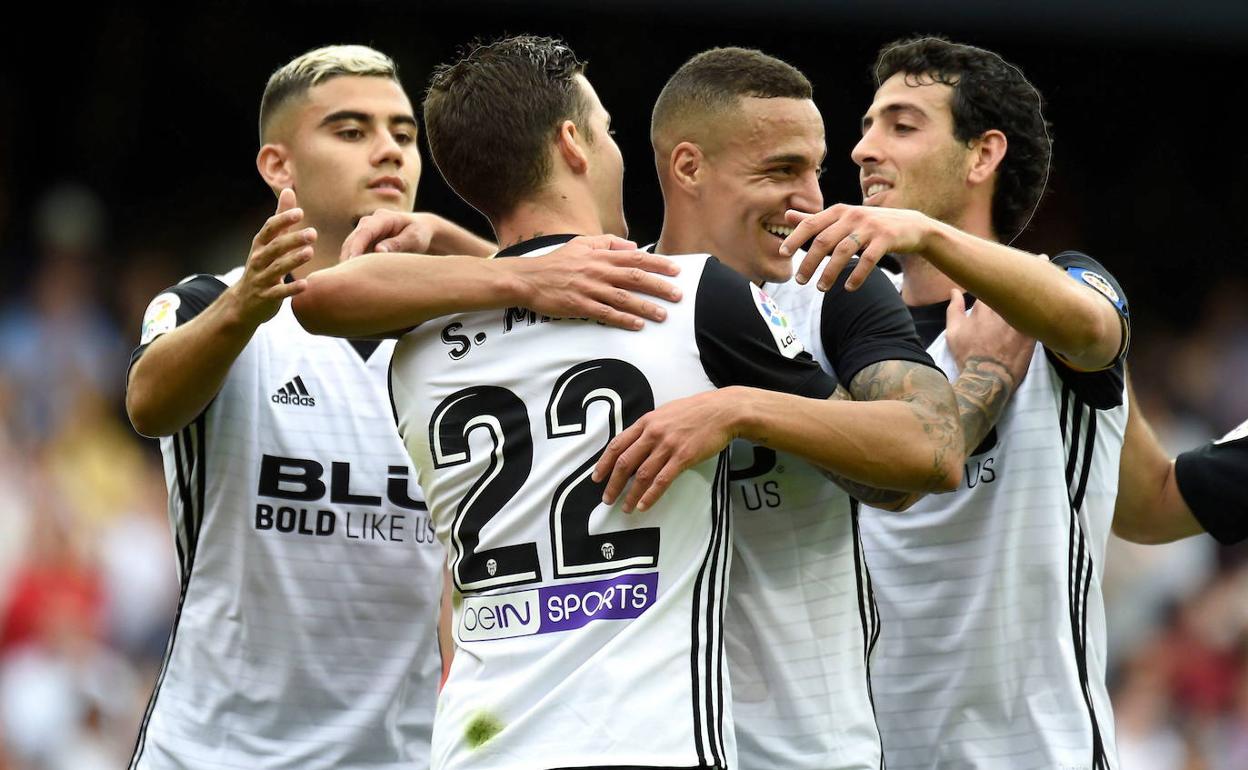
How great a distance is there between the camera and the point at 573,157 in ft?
12.7

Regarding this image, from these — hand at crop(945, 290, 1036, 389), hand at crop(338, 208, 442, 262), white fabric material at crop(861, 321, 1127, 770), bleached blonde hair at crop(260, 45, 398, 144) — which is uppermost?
bleached blonde hair at crop(260, 45, 398, 144)

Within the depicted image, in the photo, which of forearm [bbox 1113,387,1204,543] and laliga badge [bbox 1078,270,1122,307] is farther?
forearm [bbox 1113,387,1204,543]

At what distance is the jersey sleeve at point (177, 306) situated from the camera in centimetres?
456

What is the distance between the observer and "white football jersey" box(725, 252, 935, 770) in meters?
3.96

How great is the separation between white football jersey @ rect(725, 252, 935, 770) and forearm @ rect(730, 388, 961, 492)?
384 mm

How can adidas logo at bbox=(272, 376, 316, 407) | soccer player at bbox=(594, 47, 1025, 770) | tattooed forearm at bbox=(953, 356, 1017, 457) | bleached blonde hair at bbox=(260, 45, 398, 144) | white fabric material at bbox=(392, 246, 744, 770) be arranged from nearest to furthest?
white fabric material at bbox=(392, 246, 744, 770) → soccer player at bbox=(594, 47, 1025, 770) → tattooed forearm at bbox=(953, 356, 1017, 457) → adidas logo at bbox=(272, 376, 316, 407) → bleached blonde hair at bbox=(260, 45, 398, 144)

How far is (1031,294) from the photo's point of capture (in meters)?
3.95

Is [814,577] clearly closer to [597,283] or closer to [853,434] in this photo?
[853,434]

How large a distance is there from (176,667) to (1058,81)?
10596mm

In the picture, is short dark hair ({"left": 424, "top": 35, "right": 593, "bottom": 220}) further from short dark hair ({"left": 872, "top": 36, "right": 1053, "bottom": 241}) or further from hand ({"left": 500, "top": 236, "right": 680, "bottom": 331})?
short dark hair ({"left": 872, "top": 36, "right": 1053, "bottom": 241})

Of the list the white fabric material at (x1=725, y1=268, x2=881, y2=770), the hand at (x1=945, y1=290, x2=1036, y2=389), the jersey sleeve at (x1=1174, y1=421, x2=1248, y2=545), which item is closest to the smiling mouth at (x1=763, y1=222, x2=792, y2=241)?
the white fabric material at (x1=725, y1=268, x2=881, y2=770)

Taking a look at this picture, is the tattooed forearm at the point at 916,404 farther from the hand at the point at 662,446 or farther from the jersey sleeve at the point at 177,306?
the jersey sleeve at the point at 177,306

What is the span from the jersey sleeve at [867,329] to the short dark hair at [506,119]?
744 millimetres

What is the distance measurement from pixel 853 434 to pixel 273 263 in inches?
57.0
